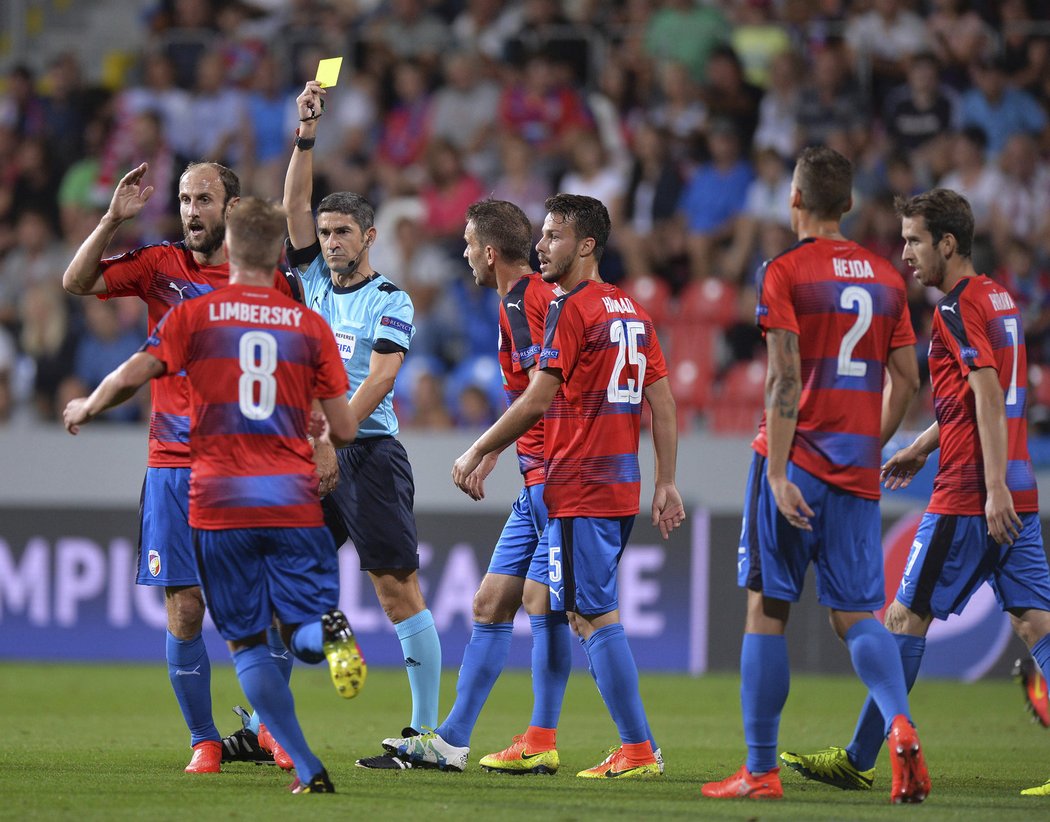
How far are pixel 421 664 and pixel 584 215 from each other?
7.50 feet

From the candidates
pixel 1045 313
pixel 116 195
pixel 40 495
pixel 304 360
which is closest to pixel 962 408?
pixel 304 360

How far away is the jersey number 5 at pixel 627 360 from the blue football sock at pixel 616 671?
1011 millimetres

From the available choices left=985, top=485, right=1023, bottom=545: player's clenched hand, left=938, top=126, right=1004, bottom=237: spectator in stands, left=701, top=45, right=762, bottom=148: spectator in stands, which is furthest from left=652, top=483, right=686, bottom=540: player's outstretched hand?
left=701, top=45, right=762, bottom=148: spectator in stands

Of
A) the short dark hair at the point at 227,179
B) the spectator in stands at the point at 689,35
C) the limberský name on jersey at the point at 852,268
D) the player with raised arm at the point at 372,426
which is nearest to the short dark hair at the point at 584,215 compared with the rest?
the player with raised arm at the point at 372,426

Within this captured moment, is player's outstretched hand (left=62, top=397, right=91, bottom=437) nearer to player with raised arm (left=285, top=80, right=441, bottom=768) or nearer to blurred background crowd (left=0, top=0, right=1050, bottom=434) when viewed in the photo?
player with raised arm (left=285, top=80, right=441, bottom=768)

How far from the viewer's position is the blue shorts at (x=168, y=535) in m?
6.99

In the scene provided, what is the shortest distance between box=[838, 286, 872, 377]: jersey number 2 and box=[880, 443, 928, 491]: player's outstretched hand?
3.23ft

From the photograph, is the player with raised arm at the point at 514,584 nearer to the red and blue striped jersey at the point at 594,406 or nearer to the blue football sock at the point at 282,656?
the red and blue striped jersey at the point at 594,406

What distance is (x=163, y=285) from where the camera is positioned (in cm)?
722

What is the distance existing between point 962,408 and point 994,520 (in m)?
0.55

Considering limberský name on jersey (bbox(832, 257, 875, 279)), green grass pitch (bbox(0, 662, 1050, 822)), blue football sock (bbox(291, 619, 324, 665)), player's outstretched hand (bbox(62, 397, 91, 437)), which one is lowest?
green grass pitch (bbox(0, 662, 1050, 822))

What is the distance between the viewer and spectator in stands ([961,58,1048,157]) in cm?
1509

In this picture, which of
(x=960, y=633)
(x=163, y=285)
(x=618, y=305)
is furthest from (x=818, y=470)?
(x=960, y=633)

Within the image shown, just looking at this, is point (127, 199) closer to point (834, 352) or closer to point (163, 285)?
point (163, 285)
